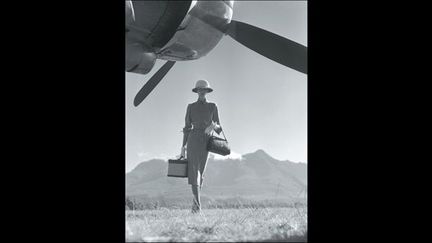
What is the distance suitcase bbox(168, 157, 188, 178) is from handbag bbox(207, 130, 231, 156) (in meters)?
0.41

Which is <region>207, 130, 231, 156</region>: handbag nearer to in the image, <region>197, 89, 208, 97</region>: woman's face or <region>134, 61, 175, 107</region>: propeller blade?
<region>197, 89, 208, 97</region>: woman's face

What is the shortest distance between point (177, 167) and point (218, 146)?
2.07 ft

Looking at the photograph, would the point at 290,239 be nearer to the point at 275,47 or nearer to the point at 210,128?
the point at 275,47

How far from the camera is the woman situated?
5535 millimetres

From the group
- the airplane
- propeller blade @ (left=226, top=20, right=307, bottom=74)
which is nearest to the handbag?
propeller blade @ (left=226, top=20, right=307, bottom=74)

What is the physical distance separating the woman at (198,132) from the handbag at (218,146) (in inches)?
6.6

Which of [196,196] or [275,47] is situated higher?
[275,47]

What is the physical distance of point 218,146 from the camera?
18.1 feet

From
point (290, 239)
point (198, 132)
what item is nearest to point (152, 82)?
point (198, 132)

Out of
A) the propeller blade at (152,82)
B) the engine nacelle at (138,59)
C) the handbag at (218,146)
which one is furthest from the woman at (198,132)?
the engine nacelle at (138,59)
